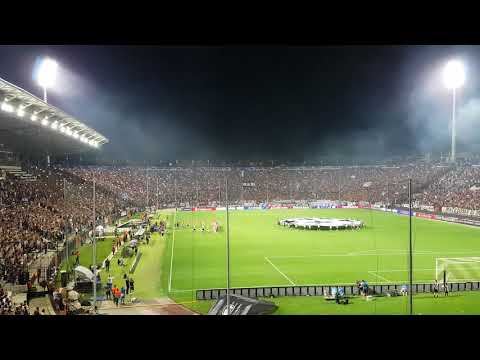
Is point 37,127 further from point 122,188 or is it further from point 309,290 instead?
point 309,290

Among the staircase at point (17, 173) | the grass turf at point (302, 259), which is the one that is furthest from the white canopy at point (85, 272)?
the staircase at point (17, 173)

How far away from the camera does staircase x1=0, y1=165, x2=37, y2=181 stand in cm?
1582

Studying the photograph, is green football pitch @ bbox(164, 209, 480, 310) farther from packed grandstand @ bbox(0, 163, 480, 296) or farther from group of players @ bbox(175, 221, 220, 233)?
packed grandstand @ bbox(0, 163, 480, 296)

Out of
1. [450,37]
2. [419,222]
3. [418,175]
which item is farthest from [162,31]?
[419,222]

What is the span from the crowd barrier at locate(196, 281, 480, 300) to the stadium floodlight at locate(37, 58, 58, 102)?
7.47 m

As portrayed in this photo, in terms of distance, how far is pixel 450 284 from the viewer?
12.4 meters

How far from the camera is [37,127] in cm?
1608

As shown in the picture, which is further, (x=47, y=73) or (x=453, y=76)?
(x=453, y=76)

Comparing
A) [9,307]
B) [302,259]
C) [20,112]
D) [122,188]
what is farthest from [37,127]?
[302,259]

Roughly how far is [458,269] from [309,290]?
613cm

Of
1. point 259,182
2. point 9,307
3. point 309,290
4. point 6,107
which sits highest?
point 6,107

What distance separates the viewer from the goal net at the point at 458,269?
536 inches

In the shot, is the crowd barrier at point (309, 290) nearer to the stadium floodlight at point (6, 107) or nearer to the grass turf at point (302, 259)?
the grass turf at point (302, 259)

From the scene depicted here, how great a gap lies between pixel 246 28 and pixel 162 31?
42.2 inches
